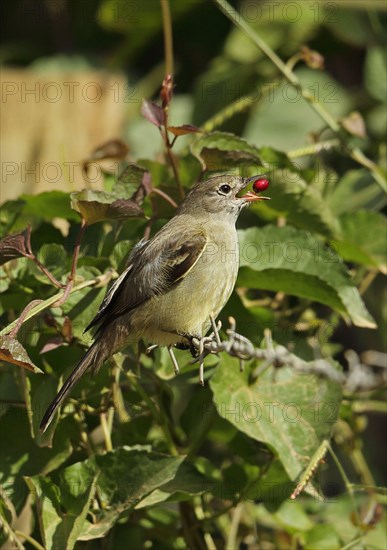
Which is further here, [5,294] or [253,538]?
[253,538]

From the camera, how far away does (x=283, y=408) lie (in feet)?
9.59

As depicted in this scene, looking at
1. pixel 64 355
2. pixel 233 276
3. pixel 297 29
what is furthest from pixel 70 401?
pixel 297 29

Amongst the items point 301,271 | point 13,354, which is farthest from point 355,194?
point 13,354

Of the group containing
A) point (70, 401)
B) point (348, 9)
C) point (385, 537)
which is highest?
point (348, 9)

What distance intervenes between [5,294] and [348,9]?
2780 mm

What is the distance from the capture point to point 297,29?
4.99 meters

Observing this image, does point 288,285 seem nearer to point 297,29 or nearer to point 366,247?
point 366,247

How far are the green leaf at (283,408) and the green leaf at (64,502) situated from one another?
1.50 feet

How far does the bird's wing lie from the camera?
2883 millimetres

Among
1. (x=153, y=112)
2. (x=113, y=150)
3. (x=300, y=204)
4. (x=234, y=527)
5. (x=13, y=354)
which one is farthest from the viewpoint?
(x=113, y=150)

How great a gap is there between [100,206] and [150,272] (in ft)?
1.05

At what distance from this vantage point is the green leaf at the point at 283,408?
2799 mm

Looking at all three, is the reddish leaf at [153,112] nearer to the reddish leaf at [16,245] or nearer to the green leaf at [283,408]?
the reddish leaf at [16,245]

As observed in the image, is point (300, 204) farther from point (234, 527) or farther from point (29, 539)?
point (29, 539)
